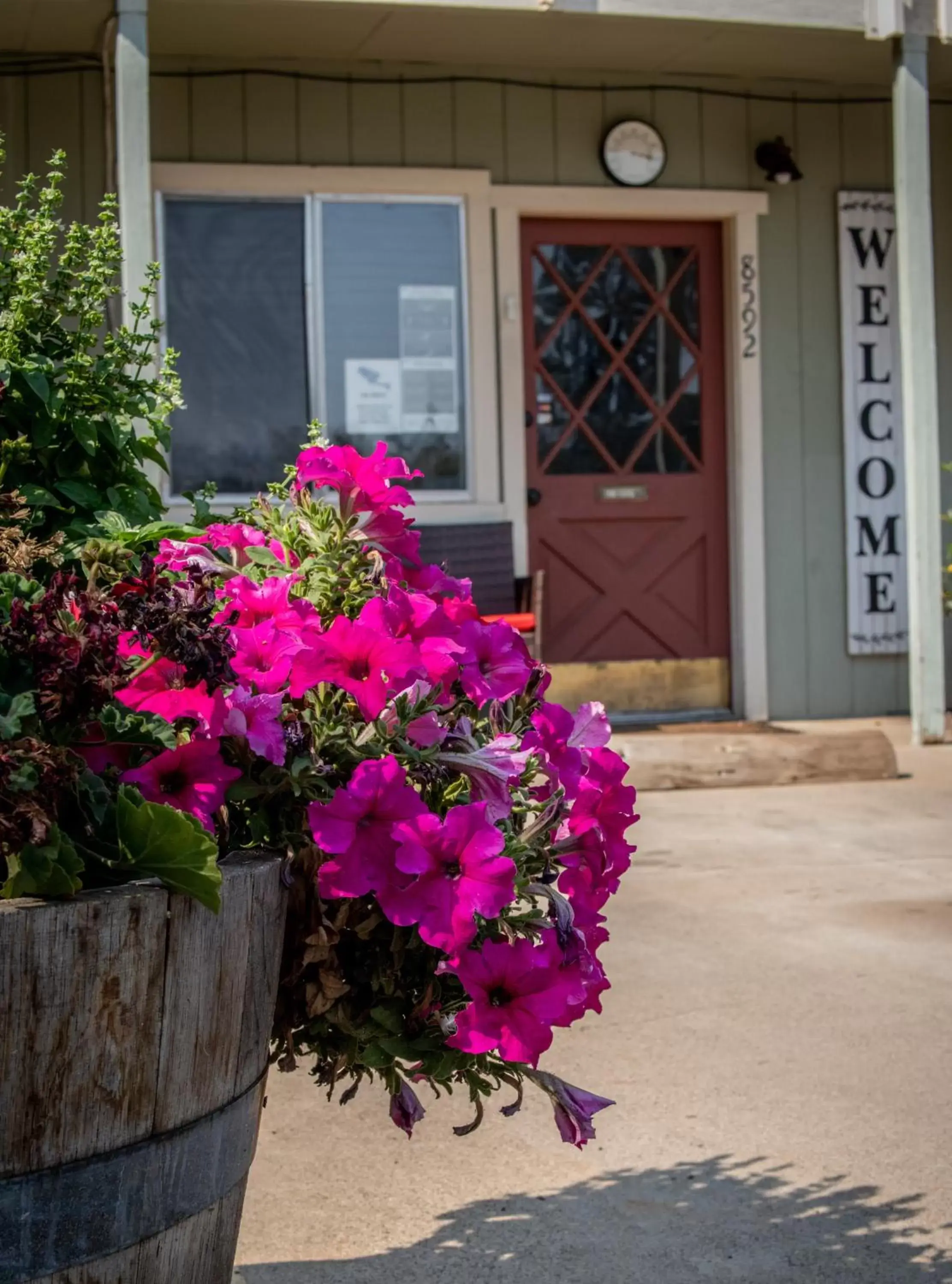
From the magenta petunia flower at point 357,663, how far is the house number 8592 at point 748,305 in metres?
7.04

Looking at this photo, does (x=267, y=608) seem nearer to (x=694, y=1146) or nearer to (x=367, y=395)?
(x=694, y=1146)

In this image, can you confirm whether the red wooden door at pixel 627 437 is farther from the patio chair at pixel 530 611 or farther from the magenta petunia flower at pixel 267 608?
the magenta petunia flower at pixel 267 608

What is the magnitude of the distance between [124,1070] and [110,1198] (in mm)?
120

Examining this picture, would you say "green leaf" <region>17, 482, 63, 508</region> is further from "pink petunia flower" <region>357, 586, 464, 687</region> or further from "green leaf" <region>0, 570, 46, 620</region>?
"pink petunia flower" <region>357, 586, 464, 687</region>

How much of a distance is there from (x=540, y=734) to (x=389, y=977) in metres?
0.33

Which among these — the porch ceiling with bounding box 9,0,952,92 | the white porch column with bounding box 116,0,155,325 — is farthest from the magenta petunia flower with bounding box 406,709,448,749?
the porch ceiling with bounding box 9,0,952,92

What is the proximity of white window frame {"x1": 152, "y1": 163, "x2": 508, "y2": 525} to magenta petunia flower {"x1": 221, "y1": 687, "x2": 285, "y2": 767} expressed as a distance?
6.30 meters

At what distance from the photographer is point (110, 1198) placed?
4.78 ft

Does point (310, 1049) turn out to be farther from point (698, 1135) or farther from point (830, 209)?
point (830, 209)

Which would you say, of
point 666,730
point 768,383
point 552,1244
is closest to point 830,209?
point 768,383

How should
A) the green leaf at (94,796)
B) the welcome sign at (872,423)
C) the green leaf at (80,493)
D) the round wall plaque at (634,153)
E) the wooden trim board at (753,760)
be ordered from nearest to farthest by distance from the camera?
the green leaf at (94,796) → the green leaf at (80,493) → the wooden trim board at (753,760) → the round wall plaque at (634,153) → the welcome sign at (872,423)

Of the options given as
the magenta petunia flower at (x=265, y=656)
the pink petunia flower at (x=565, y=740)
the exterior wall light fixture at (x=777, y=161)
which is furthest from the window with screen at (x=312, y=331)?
the magenta petunia flower at (x=265, y=656)

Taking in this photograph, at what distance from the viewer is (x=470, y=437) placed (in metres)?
8.12

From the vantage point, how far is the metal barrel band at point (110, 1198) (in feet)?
4.64
